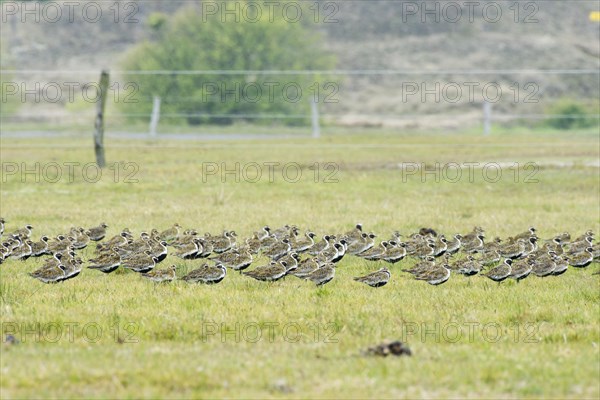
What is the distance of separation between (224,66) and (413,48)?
2905 centimetres

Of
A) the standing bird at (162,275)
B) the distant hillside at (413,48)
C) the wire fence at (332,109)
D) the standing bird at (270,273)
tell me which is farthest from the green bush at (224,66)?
the standing bird at (270,273)

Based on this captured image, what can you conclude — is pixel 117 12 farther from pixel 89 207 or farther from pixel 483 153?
pixel 89 207

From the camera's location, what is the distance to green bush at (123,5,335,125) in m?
69.4

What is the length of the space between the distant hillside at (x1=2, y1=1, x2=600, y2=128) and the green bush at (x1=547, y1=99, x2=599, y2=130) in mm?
7146

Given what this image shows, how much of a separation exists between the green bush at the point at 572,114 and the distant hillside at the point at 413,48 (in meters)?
7.15

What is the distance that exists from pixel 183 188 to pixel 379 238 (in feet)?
34.6

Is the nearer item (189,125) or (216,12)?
(189,125)

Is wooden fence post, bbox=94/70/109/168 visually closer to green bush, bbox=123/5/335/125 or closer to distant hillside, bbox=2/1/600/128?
green bush, bbox=123/5/335/125

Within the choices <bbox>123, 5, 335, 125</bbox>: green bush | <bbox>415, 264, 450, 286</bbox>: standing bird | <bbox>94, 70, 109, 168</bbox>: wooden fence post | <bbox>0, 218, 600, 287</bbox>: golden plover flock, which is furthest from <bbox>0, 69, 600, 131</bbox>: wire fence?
<bbox>415, 264, 450, 286</bbox>: standing bird

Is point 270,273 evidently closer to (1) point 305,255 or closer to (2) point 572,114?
(1) point 305,255

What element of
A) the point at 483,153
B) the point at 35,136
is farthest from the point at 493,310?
the point at 35,136

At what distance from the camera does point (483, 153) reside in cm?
4253

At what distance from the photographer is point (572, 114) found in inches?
2731

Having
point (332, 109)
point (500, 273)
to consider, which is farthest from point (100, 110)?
point (332, 109)
